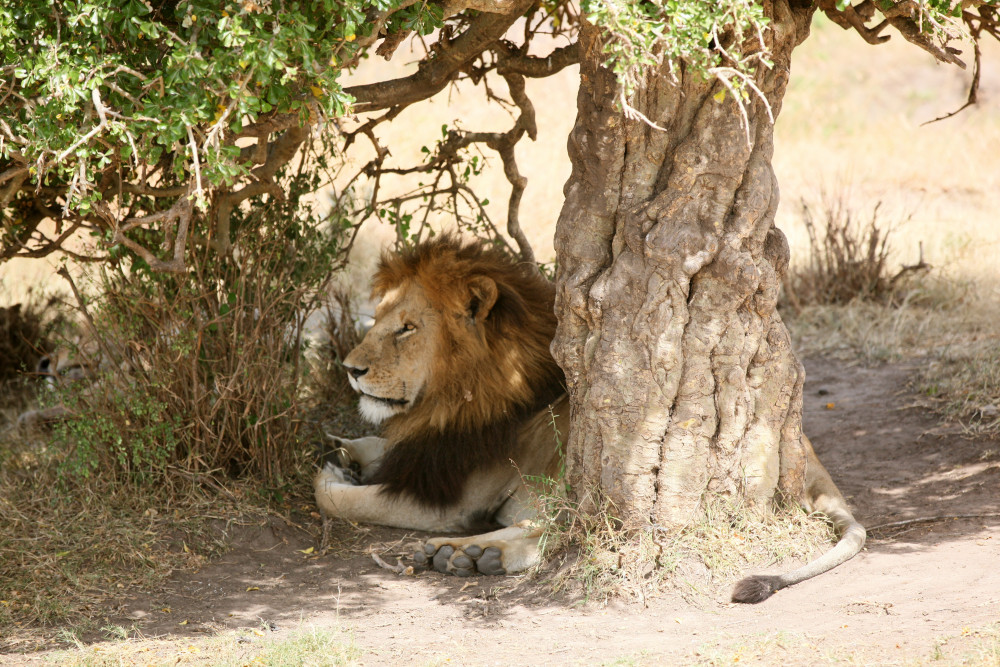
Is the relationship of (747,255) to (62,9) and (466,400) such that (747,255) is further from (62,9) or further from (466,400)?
(62,9)

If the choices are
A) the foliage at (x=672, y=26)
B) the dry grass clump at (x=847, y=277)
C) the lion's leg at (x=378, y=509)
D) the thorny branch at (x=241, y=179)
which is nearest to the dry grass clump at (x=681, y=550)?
the lion's leg at (x=378, y=509)

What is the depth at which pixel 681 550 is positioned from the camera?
360cm

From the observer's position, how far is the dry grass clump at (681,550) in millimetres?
3557

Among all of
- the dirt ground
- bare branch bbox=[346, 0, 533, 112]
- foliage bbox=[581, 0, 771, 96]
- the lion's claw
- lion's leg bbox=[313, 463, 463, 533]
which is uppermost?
bare branch bbox=[346, 0, 533, 112]

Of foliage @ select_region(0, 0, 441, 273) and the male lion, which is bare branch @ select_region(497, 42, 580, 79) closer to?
the male lion

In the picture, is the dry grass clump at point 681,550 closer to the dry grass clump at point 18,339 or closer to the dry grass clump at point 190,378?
the dry grass clump at point 190,378

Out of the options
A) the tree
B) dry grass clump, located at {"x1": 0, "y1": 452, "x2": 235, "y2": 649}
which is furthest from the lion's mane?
dry grass clump, located at {"x1": 0, "y1": 452, "x2": 235, "y2": 649}

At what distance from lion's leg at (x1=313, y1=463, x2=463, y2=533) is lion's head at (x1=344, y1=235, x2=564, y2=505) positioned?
0.09 meters

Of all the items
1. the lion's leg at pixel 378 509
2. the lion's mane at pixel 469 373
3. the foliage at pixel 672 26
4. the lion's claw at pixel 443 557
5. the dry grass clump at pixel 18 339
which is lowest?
the lion's claw at pixel 443 557

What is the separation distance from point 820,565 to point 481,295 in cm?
177

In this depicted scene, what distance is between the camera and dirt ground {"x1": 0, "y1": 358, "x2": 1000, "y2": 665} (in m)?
3.03

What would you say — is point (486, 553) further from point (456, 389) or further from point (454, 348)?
point (454, 348)

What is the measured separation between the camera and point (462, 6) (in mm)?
3457

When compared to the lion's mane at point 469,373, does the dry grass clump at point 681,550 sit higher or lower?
lower
